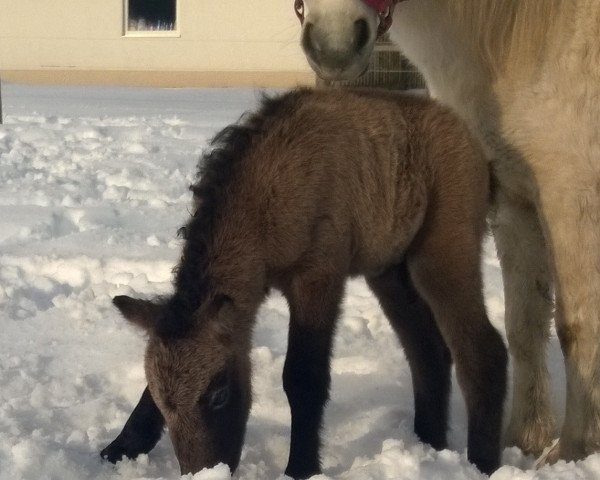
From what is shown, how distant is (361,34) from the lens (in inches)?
114

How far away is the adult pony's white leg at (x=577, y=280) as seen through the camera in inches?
123

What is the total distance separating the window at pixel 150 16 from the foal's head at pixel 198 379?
16.6 m

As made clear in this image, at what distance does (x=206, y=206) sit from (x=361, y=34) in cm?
71

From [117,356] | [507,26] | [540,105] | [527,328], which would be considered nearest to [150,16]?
[117,356]

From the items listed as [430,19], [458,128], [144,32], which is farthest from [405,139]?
[144,32]

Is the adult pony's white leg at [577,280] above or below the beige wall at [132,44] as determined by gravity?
below

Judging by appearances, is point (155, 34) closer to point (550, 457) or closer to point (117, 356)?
point (117, 356)

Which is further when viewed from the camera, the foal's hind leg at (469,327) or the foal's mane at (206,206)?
the foal's hind leg at (469,327)

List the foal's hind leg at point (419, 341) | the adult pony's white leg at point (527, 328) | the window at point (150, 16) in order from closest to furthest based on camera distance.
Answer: the foal's hind leg at point (419, 341)
the adult pony's white leg at point (527, 328)
the window at point (150, 16)

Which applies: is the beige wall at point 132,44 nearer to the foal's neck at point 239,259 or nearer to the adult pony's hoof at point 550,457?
the adult pony's hoof at point 550,457

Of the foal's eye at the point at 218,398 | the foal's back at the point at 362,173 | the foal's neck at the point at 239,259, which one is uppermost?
the foal's back at the point at 362,173

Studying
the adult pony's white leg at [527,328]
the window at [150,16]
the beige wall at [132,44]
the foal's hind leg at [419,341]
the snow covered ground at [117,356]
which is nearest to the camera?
the snow covered ground at [117,356]

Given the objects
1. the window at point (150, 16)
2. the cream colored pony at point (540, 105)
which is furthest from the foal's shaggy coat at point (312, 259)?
the window at point (150, 16)

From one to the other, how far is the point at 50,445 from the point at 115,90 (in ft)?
50.2
